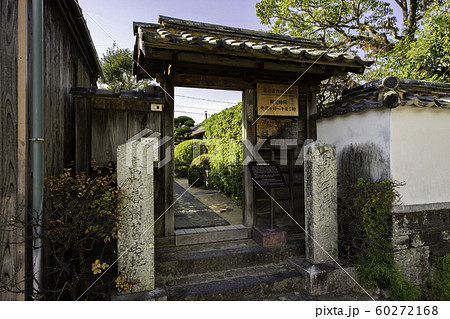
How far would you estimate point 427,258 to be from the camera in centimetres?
416

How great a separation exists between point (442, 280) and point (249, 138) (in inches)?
164

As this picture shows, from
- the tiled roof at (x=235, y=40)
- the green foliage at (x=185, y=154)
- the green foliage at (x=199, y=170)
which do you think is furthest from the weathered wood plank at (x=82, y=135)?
the green foliage at (x=185, y=154)

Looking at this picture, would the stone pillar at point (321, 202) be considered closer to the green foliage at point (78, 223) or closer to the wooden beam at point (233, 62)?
the wooden beam at point (233, 62)

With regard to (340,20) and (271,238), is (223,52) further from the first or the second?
(340,20)

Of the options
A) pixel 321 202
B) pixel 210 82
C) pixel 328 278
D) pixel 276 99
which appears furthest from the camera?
pixel 276 99

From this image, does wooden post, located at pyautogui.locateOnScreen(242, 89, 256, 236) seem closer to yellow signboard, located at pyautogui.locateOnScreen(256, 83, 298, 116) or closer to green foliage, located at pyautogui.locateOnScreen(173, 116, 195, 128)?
yellow signboard, located at pyautogui.locateOnScreen(256, 83, 298, 116)

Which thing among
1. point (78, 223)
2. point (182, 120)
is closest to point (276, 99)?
point (78, 223)

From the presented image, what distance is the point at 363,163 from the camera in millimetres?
4445

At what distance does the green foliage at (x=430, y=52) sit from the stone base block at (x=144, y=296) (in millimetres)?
10287

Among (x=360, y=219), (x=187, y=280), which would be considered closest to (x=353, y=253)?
(x=360, y=219)

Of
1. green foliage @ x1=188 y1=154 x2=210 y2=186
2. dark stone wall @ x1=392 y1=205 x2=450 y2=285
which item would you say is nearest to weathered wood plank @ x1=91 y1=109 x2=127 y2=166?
dark stone wall @ x1=392 y1=205 x2=450 y2=285

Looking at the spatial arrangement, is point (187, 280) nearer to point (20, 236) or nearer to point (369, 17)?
point (20, 236)

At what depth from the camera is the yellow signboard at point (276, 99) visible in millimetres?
4965
